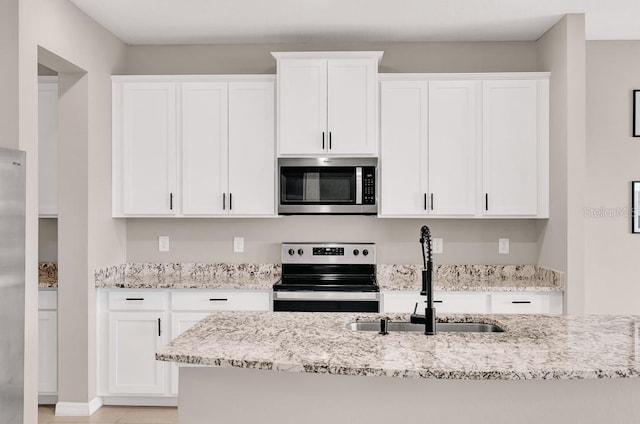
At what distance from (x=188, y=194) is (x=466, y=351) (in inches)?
114

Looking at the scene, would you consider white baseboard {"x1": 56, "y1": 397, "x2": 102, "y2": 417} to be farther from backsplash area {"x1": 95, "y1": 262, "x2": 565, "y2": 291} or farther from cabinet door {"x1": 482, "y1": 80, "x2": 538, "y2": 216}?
cabinet door {"x1": 482, "y1": 80, "x2": 538, "y2": 216}

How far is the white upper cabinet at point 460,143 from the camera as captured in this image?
14.2 ft

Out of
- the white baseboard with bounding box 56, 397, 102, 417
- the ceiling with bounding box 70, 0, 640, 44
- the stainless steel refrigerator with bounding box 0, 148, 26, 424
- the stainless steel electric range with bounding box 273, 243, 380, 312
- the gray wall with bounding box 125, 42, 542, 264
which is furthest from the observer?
the gray wall with bounding box 125, 42, 542, 264

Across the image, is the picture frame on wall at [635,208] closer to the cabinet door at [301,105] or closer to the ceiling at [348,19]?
the ceiling at [348,19]

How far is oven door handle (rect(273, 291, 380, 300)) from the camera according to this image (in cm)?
401

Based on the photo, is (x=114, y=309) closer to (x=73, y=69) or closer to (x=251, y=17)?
(x=73, y=69)

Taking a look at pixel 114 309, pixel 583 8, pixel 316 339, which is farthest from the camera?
pixel 114 309

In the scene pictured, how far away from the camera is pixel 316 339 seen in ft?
7.30

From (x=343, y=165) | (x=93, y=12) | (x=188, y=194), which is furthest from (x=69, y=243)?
(x=343, y=165)

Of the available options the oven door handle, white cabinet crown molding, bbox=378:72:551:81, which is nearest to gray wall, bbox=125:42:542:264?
white cabinet crown molding, bbox=378:72:551:81

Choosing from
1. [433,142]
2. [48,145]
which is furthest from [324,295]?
[48,145]

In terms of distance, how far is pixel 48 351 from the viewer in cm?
420

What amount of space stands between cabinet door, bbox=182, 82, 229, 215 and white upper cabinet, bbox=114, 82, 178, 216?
0.32 feet

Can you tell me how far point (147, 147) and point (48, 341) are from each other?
1.56 m
